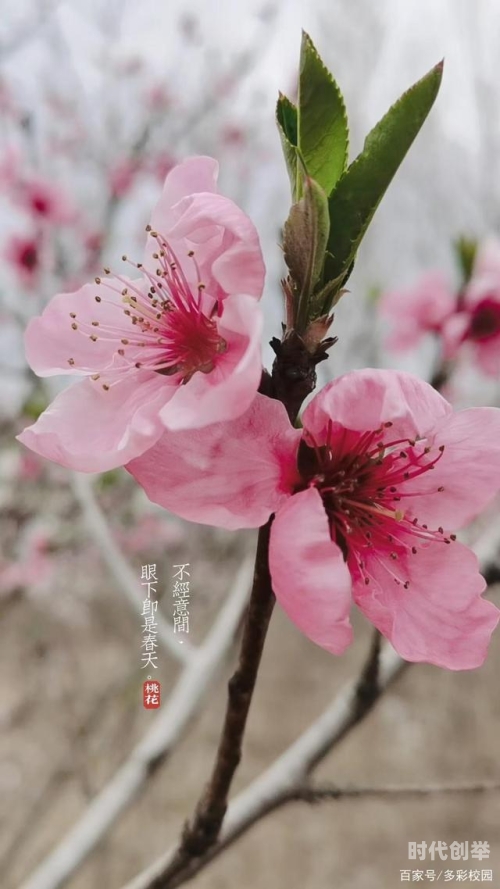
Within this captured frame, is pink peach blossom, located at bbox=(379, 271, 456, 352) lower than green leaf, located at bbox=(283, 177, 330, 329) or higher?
lower

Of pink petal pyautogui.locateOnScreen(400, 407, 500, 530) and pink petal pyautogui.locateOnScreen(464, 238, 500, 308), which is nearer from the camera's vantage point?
pink petal pyautogui.locateOnScreen(400, 407, 500, 530)

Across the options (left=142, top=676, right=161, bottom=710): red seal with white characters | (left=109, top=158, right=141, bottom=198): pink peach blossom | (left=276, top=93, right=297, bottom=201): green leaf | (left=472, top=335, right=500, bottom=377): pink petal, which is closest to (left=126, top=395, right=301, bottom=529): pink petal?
(left=276, top=93, right=297, bottom=201): green leaf

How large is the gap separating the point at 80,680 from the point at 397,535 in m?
1.77

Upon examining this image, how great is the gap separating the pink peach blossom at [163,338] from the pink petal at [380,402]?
0.04 meters

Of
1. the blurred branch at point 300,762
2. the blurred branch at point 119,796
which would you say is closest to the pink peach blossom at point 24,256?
the blurred branch at point 119,796

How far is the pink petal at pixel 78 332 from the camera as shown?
321mm

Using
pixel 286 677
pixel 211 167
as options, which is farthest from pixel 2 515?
pixel 211 167

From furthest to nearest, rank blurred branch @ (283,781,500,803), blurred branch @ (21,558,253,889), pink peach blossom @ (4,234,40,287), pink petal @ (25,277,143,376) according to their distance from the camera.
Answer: pink peach blossom @ (4,234,40,287), blurred branch @ (21,558,253,889), blurred branch @ (283,781,500,803), pink petal @ (25,277,143,376)

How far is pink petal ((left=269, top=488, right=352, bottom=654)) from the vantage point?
24cm

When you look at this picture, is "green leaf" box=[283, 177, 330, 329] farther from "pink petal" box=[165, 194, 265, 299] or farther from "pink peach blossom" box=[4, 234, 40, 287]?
"pink peach blossom" box=[4, 234, 40, 287]

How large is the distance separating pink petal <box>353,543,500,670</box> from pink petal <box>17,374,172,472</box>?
12 cm

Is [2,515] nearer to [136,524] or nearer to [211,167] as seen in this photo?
[136,524]

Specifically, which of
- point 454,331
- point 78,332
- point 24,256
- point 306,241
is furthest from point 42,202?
point 306,241

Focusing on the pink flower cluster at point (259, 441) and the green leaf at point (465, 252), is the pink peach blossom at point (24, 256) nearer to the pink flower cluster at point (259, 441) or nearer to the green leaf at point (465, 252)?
the green leaf at point (465, 252)
